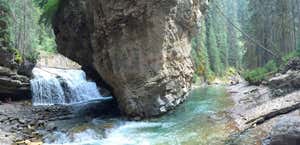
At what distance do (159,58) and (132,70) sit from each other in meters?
1.53

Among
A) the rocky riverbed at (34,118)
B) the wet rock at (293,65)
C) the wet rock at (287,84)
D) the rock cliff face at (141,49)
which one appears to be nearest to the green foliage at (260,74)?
the wet rock at (293,65)

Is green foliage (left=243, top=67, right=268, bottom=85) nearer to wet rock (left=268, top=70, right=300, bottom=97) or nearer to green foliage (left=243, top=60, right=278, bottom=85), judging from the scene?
green foliage (left=243, top=60, right=278, bottom=85)

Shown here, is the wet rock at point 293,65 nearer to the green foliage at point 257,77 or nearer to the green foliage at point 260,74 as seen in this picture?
the green foliage at point 257,77

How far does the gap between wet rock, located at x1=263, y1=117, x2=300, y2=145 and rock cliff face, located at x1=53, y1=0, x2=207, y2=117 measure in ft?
34.2

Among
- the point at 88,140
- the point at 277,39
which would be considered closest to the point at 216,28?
the point at 277,39

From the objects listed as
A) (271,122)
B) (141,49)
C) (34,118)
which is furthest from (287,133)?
(34,118)

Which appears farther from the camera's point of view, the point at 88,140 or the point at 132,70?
the point at 132,70

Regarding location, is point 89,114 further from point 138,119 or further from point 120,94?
point 138,119

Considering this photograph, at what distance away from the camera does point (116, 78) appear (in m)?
19.6

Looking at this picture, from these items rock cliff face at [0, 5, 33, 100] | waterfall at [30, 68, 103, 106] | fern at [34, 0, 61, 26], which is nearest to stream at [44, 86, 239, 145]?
rock cliff face at [0, 5, 33, 100]

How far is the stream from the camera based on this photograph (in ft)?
43.0

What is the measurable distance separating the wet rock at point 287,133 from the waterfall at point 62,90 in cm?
2065

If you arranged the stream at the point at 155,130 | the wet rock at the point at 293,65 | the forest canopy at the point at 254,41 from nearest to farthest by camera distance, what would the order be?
the stream at the point at 155,130
the wet rock at the point at 293,65
the forest canopy at the point at 254,41

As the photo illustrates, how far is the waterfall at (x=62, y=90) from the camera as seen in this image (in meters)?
27.0
